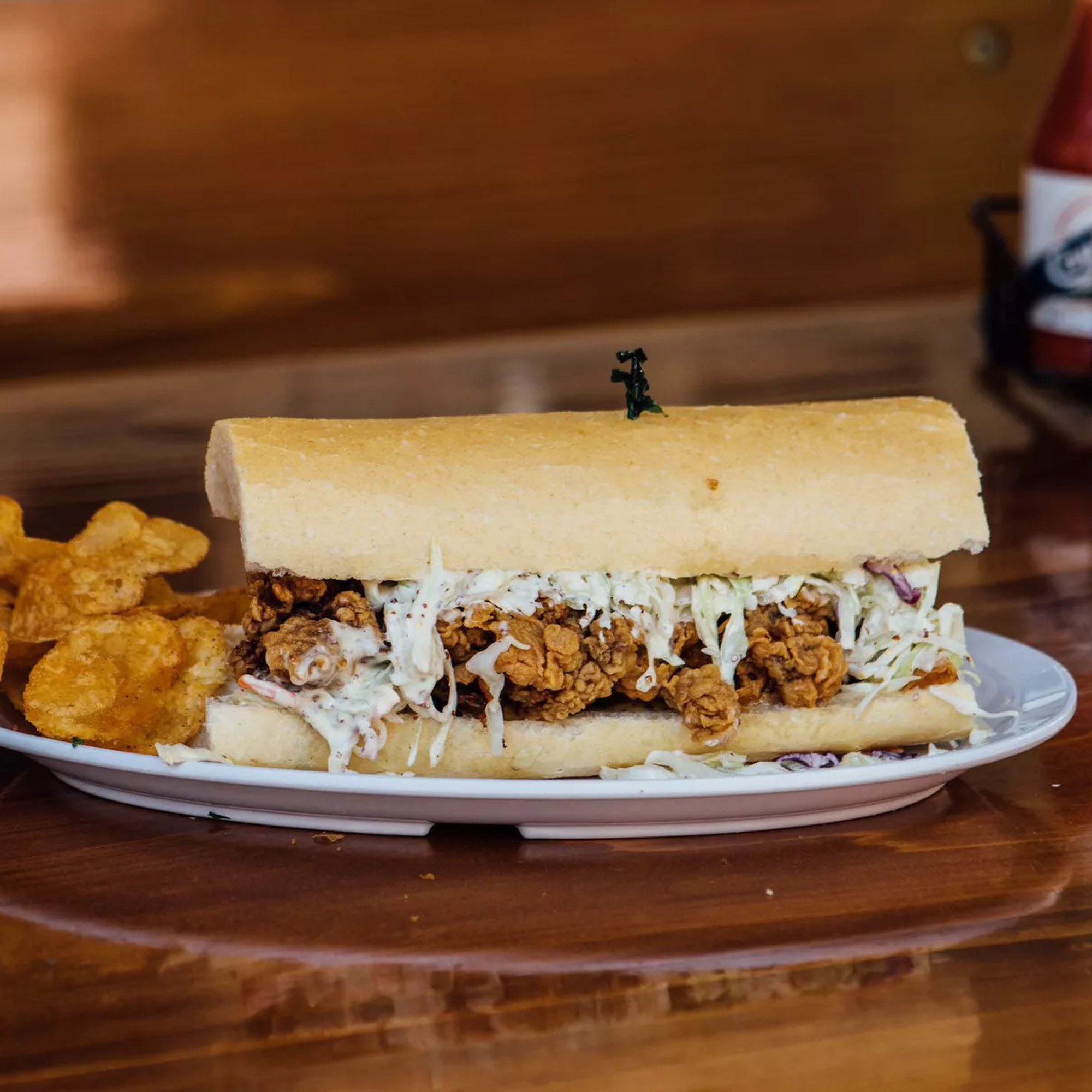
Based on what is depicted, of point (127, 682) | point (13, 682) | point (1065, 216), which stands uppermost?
point (1065, 216)

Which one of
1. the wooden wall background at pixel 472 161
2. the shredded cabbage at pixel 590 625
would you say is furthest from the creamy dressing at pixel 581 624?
the wooden wall background at pixel 472 161

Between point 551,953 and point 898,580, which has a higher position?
point 898,580

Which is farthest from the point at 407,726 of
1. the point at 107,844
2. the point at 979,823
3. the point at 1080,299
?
the point at 1080,299

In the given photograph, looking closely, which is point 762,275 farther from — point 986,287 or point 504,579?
point 504,579

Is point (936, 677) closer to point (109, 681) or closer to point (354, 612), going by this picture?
point (354, 612)

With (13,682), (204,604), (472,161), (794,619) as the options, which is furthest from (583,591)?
(472,161)

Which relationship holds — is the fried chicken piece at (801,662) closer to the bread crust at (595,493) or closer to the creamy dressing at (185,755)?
the bread crust at (595,493)

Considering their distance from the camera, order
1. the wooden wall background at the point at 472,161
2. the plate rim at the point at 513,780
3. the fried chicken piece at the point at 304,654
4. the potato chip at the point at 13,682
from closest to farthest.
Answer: the plate rim at the point at 513,780 < the fried chicken piece at the point at 304,654 < the potato chip at the point at 13,682 < the wooden wall background at the point at 472,161
